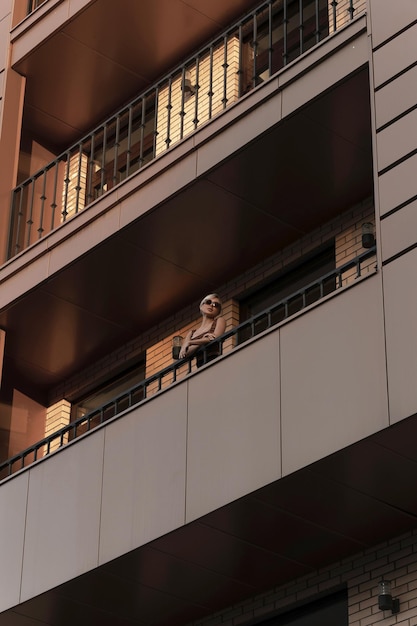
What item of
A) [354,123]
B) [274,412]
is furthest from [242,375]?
[354,123]

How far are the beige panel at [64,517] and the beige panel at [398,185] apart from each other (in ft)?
13.2

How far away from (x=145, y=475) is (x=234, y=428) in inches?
49.4

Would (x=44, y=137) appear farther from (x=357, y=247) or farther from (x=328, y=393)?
(x=328, y=393)

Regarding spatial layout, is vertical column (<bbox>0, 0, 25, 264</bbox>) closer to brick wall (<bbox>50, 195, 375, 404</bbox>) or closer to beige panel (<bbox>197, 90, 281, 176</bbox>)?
brick wall (<bbox>50, 195, 375, 404</bbox>)

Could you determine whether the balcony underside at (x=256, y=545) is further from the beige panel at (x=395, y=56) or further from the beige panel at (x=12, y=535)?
the beige panel at (x=395, y=56)

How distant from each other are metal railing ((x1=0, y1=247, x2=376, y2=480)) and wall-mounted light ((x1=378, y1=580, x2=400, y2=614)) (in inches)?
103

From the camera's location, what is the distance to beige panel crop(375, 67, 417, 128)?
519 inches

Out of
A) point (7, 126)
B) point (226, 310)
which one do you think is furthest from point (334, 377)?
point (7, 126)

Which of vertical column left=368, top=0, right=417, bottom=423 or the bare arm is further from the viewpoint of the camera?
the bare arm

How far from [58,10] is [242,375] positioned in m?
7.91

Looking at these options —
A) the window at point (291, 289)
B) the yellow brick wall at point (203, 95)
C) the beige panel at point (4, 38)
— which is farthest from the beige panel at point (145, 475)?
the beige panel at point (4, 38)

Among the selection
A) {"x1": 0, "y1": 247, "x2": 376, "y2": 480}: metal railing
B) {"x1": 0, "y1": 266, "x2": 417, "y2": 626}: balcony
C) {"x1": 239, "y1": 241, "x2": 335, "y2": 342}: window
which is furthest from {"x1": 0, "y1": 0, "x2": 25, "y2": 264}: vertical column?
{"x1": 0, "y1": 266, "x2": 417, "y2": 626}: balcony

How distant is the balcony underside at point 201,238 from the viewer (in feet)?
49.7

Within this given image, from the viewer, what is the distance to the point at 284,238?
1675 cm
